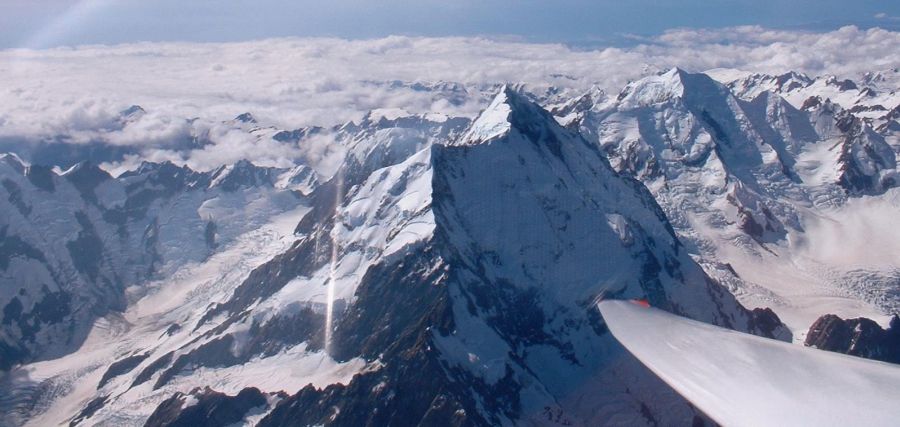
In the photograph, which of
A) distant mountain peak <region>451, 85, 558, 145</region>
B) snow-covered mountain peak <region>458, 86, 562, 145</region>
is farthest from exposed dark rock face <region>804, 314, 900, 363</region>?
distant mountain peak <region>451, 85, 558, 145</region>

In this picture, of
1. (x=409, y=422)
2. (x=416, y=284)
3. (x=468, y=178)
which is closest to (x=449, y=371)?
(x=409, y=422)

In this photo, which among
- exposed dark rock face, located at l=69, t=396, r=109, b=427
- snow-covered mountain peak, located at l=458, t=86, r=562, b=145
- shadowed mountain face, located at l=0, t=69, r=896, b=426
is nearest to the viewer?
shadowed mountain face, located at l=0, t=69, r=896, b=426

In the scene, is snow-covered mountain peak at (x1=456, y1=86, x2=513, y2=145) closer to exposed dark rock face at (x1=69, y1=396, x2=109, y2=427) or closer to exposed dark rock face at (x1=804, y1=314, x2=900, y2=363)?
exposed dark rock face at (x1=804, y1=314, x2=900, y2=363)

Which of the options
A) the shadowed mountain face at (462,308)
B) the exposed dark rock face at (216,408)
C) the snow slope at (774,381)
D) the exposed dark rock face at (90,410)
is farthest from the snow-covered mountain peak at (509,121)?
the snow slope at (774,381)

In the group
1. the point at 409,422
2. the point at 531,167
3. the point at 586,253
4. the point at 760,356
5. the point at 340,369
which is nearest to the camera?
the point at 760,356

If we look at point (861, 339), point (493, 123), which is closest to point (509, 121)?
point (493, 123)

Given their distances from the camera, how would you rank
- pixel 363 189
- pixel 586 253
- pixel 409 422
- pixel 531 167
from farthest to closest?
pixel 363 189
pixel 531 167
pixel 586 253
pixel 409 422

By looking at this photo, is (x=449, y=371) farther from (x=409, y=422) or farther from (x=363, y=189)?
(x=363, y=189)
